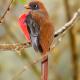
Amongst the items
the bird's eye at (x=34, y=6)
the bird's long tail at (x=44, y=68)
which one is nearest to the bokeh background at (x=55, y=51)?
the bird's eye at (x=34, y=6)

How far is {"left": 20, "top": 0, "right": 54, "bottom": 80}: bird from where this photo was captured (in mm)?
2209

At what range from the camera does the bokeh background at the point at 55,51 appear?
457cm

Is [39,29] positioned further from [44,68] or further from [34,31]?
[44,68]

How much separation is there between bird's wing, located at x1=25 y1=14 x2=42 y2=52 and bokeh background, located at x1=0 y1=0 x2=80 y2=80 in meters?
1.91

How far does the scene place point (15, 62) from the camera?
5.17m

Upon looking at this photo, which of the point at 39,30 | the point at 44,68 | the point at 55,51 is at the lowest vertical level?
the point at 55,51

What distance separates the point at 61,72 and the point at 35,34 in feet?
9.17

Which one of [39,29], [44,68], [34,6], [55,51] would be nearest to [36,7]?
[34,6]

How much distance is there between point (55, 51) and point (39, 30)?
242 centimetres

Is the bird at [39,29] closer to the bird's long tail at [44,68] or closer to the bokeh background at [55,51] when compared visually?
the bird's long tail at [44,68]

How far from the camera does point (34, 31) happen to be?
7.27 feet

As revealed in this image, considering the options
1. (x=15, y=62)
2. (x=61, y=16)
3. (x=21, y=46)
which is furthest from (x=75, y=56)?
(x=21, y=46)

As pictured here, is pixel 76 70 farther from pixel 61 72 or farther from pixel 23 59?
pixel 23 59

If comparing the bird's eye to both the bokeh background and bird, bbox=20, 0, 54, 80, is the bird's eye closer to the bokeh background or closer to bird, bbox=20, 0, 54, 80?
bird, bbox=20, 0, 54, 80
